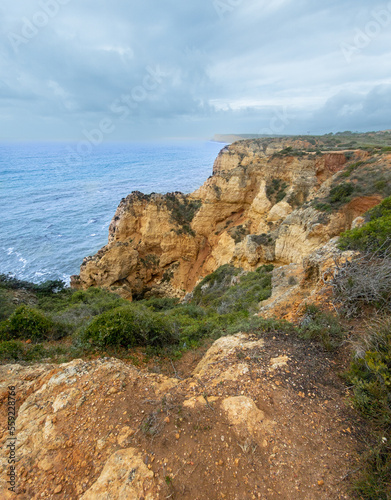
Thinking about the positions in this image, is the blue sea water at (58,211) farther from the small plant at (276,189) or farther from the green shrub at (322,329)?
the green shrub at (322,329)

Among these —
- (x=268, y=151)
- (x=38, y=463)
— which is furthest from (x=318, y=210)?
(x=268, y=151)

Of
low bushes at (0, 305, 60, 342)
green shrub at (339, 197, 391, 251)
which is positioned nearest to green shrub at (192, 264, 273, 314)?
green shrub at (339, 197, 391, 251)

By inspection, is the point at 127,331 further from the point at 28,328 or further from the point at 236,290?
the point at 236,290

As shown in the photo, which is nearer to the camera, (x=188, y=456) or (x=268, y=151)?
(x=188, y=456)

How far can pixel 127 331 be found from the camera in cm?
568

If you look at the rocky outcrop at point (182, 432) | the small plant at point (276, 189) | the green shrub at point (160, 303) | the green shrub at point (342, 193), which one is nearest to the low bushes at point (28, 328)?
the rocky outcrop at point (182, 432)

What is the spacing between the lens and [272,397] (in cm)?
340

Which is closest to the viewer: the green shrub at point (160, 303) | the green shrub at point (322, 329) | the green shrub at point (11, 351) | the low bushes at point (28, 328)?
the green shrub at point (322, 329)

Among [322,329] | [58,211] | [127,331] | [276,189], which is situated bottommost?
[58,211]

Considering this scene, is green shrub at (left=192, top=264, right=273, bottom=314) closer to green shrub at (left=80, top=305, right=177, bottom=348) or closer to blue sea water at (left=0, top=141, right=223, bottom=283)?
green shrub at (left=80, top=305, right=177, bottom=348)

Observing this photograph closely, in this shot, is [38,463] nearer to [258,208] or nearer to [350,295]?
[350,295]

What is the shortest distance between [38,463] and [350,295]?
6.03 m

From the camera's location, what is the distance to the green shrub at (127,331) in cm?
550

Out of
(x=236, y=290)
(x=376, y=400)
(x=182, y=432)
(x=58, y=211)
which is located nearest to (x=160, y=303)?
(x=236, y=290)
